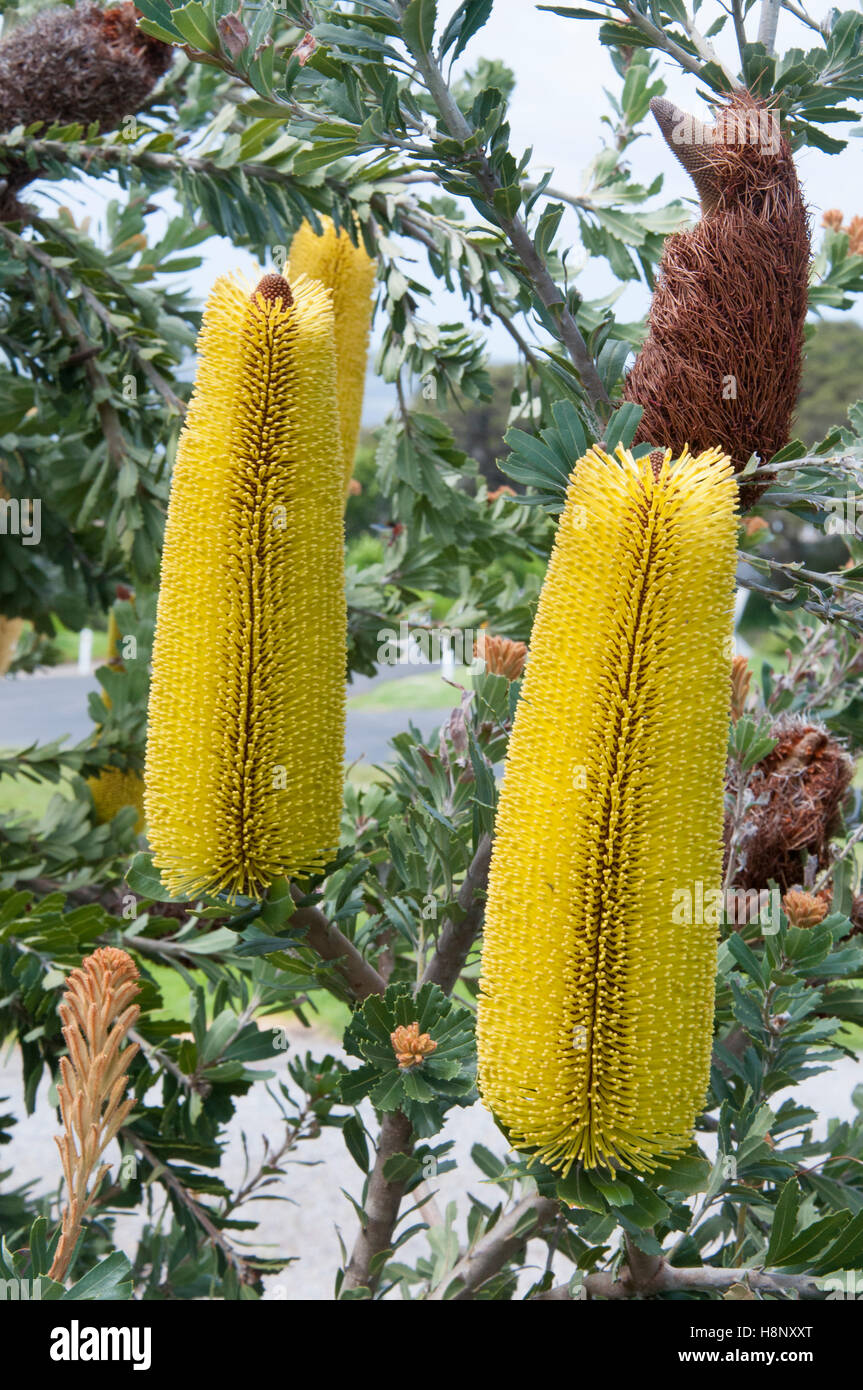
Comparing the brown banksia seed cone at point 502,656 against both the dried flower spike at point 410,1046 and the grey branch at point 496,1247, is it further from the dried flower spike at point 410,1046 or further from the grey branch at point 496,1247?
the grey branch at point 496,1247

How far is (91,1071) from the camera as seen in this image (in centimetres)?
74

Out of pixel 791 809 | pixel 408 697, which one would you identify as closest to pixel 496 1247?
pixel 791 809

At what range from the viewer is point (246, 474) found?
2.85 feet

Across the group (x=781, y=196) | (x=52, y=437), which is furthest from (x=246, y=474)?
(x=52, y=437)

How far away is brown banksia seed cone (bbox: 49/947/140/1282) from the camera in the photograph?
0.74m

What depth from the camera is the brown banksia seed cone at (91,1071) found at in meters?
0.74

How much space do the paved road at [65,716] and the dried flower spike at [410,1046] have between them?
10108 millimetres

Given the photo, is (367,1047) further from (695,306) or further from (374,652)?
(374,652)

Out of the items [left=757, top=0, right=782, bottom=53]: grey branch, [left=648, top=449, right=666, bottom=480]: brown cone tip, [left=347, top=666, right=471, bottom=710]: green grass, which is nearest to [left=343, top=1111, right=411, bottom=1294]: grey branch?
[left=648, top=449, right=666, bottom=480]: brown cone tip

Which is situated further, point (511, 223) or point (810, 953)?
point (810, 953)

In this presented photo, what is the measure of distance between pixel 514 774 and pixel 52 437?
2135 mm

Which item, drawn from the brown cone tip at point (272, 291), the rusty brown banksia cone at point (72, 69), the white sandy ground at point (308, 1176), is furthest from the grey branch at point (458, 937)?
the white sandy ground at point (308, 1176)

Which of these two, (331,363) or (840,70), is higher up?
(840,70)

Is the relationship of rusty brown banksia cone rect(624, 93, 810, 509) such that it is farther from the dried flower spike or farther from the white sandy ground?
the white sandy ground
